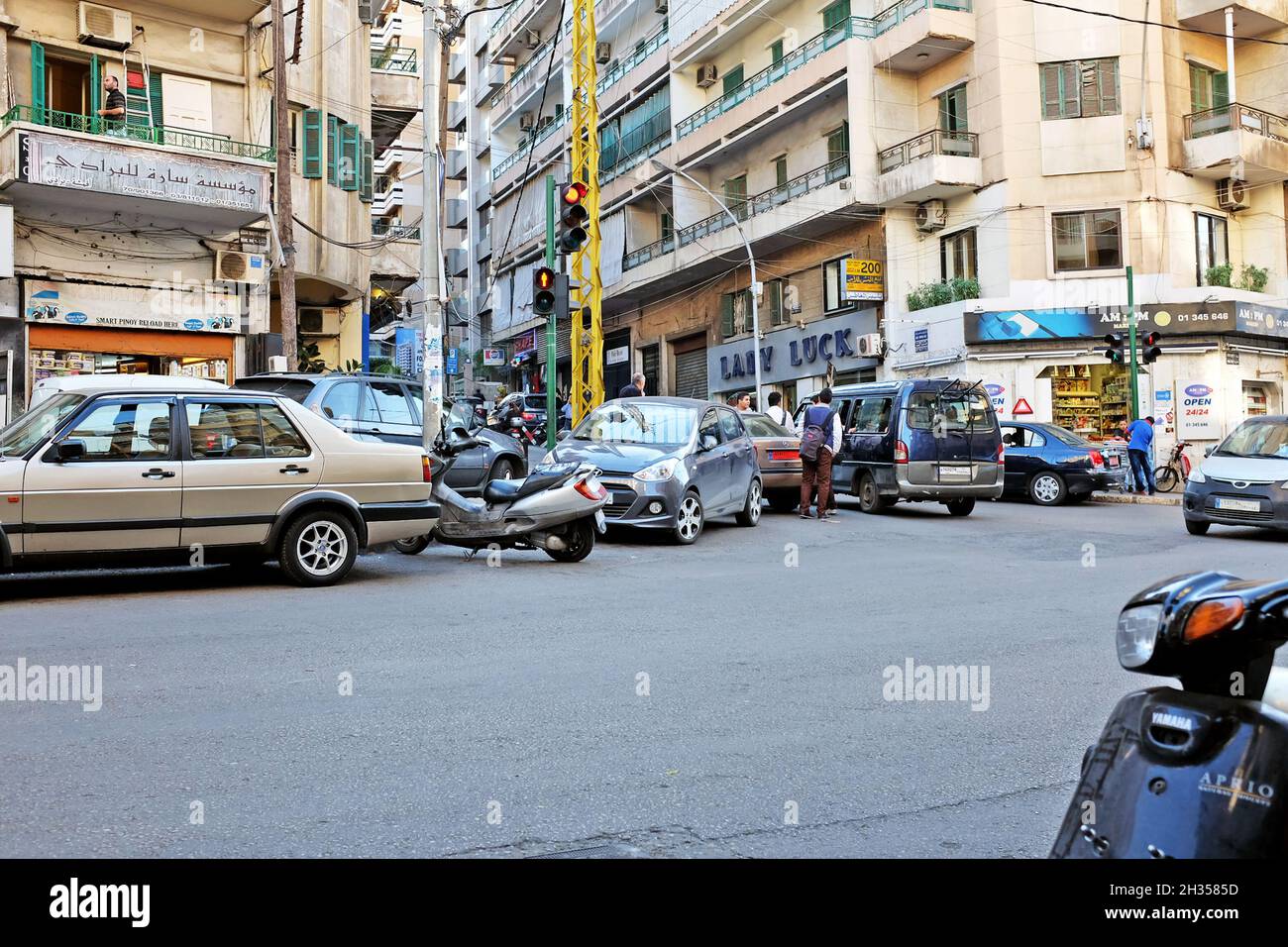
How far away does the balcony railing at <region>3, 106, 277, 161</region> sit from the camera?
19.3 m

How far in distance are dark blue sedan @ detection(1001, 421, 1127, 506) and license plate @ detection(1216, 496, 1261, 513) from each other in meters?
5.78

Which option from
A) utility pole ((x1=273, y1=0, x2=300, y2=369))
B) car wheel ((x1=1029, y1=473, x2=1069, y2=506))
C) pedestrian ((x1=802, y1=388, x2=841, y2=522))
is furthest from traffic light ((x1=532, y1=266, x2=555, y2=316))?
car wheel ((x1=1029, y1=473, x2=1069, y2=506))

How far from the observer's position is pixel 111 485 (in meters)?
8.81

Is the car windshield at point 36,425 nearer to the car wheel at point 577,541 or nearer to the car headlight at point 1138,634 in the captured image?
the car wheel at point 577,541

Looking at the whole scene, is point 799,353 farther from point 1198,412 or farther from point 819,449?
point 819,449

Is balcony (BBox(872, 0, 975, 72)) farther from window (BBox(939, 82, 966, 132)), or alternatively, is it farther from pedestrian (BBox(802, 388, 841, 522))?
pedestrian (BBox(802, 388, 841, 522))

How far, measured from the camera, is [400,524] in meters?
10.2

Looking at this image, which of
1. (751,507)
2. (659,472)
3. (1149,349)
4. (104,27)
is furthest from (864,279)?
(659,472)

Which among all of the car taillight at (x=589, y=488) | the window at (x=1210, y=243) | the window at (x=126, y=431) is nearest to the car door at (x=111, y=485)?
the window at (x=126, y=431)

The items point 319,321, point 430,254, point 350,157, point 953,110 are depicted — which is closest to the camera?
point 430,254

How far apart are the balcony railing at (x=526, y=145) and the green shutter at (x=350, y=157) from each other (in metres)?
20.2

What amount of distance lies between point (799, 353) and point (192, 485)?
28.5 m
